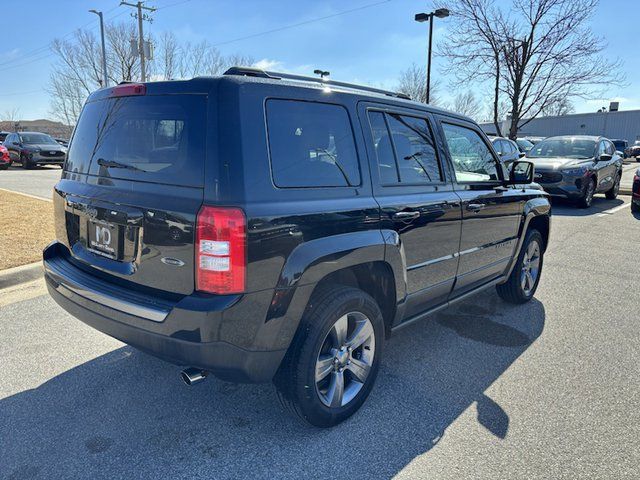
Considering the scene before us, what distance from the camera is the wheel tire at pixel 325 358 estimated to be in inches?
94.5

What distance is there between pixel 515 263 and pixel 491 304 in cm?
53

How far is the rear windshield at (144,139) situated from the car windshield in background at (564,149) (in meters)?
12.0

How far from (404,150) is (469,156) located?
3.45 ft

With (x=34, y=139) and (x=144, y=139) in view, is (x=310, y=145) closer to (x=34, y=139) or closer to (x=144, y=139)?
(x=144, y=139)

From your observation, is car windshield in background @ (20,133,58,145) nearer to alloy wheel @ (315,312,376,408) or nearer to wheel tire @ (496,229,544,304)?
wheel tire @ (496,229,544,304)

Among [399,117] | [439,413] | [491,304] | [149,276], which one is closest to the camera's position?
[149,276]

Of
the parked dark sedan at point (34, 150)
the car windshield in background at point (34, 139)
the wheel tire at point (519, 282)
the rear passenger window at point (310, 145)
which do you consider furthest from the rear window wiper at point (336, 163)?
the car windshield in background at point (34, 139)

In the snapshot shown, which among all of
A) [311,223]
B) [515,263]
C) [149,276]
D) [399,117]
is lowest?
[515,263]

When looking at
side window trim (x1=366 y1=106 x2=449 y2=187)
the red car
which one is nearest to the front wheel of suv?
the red car

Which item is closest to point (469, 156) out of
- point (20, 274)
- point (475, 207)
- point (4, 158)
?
point (475, 207)

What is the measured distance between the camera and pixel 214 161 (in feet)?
6.82

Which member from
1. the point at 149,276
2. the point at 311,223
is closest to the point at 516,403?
the point at 311,223

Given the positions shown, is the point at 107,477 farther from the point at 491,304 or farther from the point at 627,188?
the point at 627,188

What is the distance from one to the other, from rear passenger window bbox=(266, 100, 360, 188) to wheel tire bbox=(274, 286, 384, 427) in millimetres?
648
